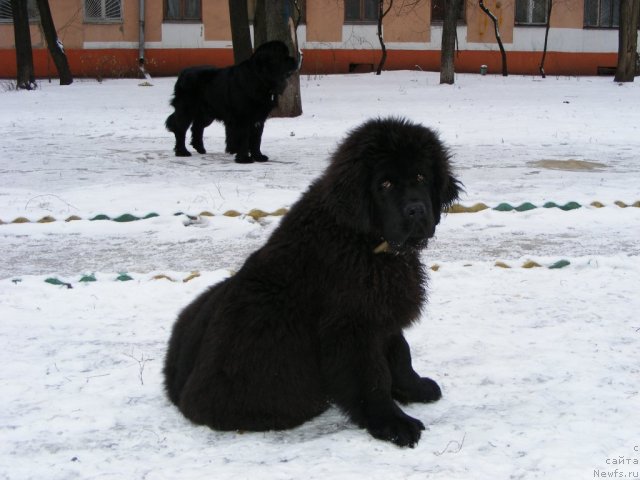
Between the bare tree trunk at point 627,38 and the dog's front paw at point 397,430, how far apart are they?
21467 mm

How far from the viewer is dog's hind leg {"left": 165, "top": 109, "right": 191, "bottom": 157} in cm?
1171

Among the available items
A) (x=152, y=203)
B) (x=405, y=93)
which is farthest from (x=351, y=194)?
(x=405, y=93)

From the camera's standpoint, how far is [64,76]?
2488 cm

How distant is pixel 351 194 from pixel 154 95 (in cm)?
1942

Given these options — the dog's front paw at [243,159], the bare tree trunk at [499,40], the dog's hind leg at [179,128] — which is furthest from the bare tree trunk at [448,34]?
the dog's front paw at [243,159]

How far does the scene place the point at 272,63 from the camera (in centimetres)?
1095

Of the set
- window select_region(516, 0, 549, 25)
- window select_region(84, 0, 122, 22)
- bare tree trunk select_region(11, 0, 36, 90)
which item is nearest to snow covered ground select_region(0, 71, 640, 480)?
bare tree trunk select_region(11, 0, 36, 90)

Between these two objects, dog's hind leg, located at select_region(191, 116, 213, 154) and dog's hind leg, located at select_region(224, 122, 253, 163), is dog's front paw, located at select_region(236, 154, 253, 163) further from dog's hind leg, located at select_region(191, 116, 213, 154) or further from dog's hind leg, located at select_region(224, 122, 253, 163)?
dog's hind leg, located at select_region(191, 116, 213, 154)

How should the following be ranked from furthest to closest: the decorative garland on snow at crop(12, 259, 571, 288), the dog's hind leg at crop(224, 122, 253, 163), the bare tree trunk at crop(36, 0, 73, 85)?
1. the bare tree trunk at crop(36, 0, 73, 85)
2. the dog's hind leg at crop(224, 122, 253, 163)
3. the decorative garland on snow at crop(12, 259, 571, 288)

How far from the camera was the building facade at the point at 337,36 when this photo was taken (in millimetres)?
28797

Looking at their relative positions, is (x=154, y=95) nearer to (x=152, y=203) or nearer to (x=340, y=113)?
(x=340, y=113)

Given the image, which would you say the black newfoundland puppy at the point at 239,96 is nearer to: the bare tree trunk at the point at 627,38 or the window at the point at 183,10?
the bare tree trunk at the point at 627,38

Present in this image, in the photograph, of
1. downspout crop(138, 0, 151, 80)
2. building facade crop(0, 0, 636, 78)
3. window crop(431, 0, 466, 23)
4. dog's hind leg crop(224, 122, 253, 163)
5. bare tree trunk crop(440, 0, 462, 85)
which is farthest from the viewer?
window crop(431, 0, 466, 23)

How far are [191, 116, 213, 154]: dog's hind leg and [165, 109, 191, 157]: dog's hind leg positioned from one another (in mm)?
152
